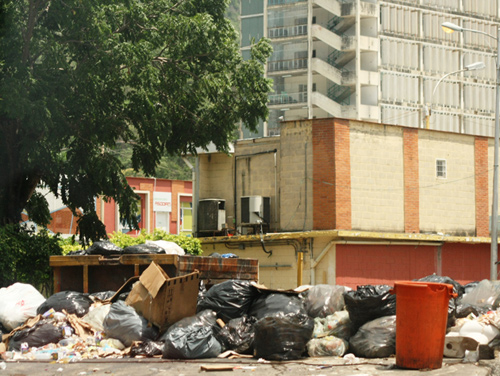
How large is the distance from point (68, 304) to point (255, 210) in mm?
17997

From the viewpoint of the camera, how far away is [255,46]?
20.8 meters

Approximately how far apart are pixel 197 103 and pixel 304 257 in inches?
382

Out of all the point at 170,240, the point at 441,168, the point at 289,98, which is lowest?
the point at 170,240

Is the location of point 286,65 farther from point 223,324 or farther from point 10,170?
point 223,324

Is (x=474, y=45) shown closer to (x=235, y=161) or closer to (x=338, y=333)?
(x=235, y=161)

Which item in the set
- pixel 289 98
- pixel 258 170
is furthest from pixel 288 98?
pixel 258 170

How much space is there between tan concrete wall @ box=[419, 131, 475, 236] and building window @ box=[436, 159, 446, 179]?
128mm

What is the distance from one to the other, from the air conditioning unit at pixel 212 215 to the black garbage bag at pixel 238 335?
1972cm

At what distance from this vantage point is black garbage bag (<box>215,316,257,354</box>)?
10.2m

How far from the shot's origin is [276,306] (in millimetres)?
10500

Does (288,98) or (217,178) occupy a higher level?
(288,98)

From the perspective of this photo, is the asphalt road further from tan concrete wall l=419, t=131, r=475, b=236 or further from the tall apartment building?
the tall apartment building

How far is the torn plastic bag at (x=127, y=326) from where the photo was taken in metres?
10.5

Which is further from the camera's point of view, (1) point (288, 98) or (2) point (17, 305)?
(1) point (288, 98)
